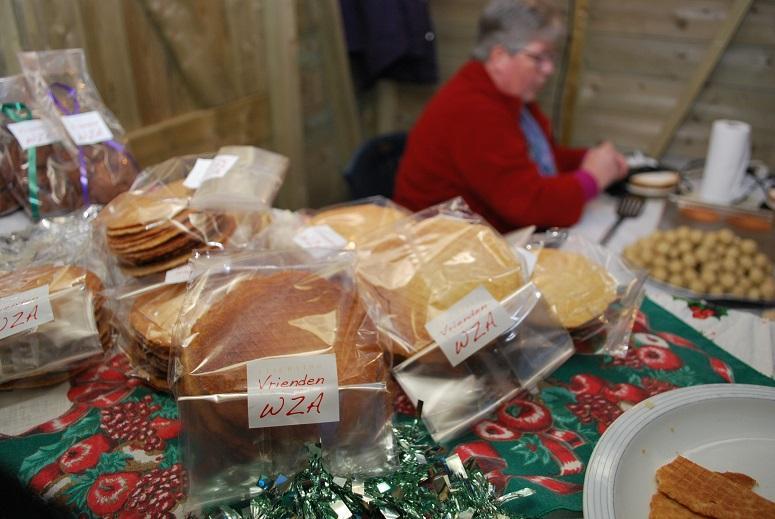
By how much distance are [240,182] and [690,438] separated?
79 cm

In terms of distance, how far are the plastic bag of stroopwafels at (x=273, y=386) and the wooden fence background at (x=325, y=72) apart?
4.43ft

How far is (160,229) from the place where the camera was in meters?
0.90

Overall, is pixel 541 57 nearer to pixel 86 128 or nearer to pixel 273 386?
pixel 86 128

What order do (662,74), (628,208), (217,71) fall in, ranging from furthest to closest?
(662,74)
(217,71)
(628,208)

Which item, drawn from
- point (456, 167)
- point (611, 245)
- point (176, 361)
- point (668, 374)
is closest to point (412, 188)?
point (456, 167)

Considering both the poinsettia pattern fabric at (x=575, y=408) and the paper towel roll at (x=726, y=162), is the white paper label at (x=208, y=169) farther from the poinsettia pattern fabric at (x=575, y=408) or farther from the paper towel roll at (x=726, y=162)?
the paper towel roll at (x=726, y=162)

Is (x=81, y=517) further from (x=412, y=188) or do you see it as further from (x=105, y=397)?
(x=412, y=188)

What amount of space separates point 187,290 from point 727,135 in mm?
1553

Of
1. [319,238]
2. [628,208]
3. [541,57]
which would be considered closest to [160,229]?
[319,238]

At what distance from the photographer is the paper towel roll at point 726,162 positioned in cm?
164

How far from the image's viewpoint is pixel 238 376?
687 millimetres

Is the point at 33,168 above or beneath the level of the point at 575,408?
above

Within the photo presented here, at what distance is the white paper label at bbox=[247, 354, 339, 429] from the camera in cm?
67

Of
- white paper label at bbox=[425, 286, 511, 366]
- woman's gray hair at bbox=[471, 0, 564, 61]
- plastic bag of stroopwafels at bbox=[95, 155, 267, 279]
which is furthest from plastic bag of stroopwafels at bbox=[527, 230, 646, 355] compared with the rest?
woman's gray hair at bbox=[471, 0, 564, 61]
